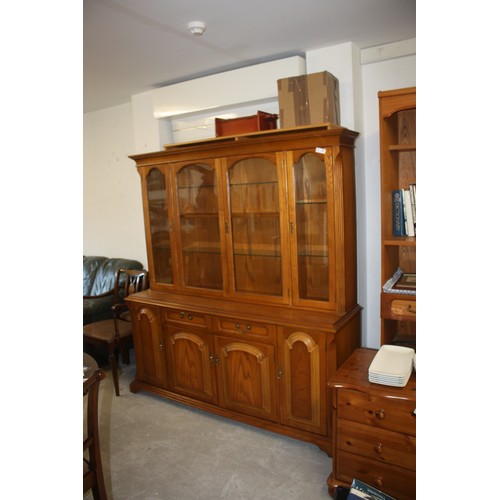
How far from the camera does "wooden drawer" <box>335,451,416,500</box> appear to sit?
1959mm

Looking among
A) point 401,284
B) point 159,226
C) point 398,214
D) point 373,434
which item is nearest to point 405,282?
point 401,284

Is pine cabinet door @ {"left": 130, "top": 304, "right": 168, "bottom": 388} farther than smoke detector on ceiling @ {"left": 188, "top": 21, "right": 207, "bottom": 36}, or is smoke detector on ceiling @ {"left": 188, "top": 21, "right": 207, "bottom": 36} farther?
pine cabinet door @ {"left": 130, "top": 304, "right": 168, "bottom": 388}

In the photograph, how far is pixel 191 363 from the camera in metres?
3.08

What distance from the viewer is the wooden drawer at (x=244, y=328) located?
2.66 meters

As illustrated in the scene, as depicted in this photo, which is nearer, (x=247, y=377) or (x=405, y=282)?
(x=405, y=282)

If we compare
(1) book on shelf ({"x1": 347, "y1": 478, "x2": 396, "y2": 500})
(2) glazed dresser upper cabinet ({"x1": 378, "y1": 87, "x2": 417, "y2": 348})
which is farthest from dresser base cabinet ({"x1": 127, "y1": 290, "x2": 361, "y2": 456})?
(1) book on shelf ({"x1": 347, "y1": 478, "x2": 396, "y2": 500})

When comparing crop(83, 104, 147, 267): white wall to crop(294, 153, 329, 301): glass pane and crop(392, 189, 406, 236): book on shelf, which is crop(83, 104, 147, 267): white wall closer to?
crop(294, 153, 329, 301): glass pane

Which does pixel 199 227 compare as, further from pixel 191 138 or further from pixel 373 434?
pixel 373 434

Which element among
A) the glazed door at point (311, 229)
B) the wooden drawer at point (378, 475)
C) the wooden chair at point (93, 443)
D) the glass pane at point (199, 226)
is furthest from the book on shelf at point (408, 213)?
the wooden chair at point (93, 443)

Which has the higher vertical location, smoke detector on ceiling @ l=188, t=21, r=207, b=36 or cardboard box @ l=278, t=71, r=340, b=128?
smoke detector on ceiling @ l=188, t=21, r=207, b=36

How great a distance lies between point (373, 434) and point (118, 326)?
2.38 m

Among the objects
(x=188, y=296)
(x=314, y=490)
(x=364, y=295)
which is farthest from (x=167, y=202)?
(x=314, y=490)

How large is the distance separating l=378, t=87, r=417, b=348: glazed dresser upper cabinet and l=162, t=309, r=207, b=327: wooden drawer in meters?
1.22

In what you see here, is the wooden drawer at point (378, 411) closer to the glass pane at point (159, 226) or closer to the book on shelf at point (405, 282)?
the book on shelf at point (405, 282)
